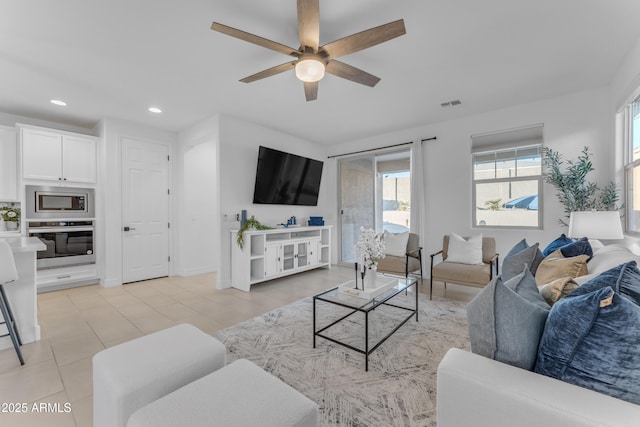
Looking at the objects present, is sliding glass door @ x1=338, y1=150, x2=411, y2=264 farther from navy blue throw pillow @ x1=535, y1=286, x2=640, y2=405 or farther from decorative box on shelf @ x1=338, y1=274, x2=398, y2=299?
navy blue throw pillow @ x1=535, y1=286, x2=640, y2=405

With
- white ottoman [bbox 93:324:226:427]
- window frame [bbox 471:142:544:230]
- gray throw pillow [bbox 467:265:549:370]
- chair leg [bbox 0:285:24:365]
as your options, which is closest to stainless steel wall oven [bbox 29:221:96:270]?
chair leg [bbox 0:285:24:365]

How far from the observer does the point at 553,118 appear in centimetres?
359

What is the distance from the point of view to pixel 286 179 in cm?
493

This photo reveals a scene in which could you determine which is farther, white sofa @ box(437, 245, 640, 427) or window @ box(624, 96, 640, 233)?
window @ box(624, 96, 640, 233)

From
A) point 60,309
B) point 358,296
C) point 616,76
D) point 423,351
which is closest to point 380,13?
point 358,296

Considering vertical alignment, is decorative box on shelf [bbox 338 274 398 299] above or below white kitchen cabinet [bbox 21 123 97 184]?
below

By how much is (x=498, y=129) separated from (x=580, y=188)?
127 cm

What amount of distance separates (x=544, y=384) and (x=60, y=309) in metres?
4.52

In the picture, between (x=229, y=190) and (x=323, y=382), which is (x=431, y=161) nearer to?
(x=229, y=190)

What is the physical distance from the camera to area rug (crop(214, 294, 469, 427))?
1610mm

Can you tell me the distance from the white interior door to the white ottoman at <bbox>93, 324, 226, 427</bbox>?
3567 mm

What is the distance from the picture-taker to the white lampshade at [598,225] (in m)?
2.38

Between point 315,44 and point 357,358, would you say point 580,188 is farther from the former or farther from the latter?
point 315,44

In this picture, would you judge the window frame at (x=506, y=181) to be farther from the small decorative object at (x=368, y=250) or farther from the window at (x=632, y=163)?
the small decorative object at (x=368, y=250)
